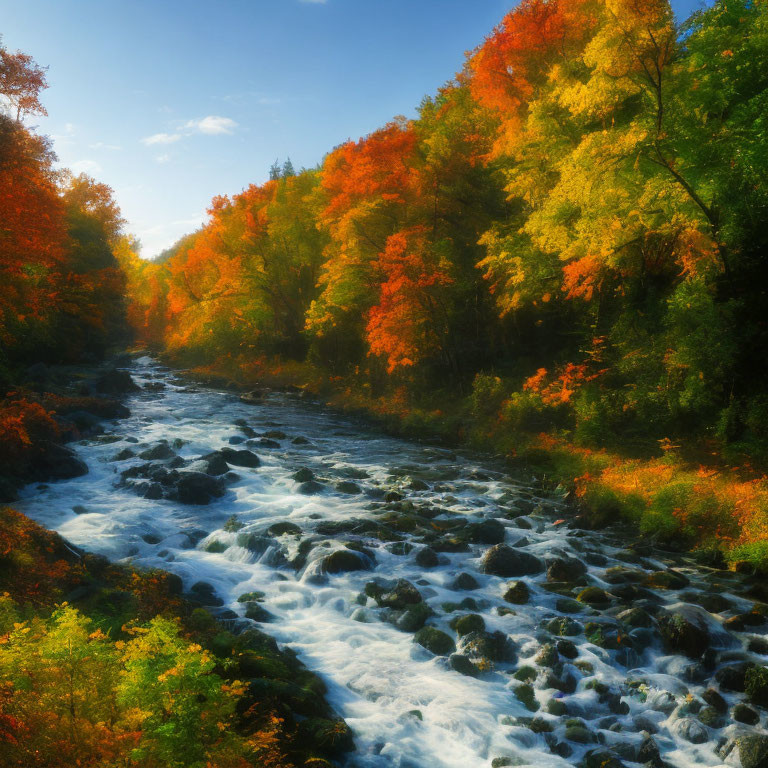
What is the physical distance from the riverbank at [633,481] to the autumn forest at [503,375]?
0.24 feet

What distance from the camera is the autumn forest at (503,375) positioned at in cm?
528

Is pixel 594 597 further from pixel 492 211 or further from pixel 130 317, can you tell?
pixel 130 317

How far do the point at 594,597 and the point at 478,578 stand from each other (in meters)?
2.27

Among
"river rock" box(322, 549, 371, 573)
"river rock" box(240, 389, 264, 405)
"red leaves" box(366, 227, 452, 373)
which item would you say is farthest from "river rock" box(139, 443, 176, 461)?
"river rock" box(240, 389, 264, 405)

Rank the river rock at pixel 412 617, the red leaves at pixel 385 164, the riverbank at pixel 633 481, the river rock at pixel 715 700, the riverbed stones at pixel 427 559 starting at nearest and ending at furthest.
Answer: the river rock at pixel 715 700 → the river rock at pixel 412 617 → the riverbank at pixel 633 481 → the riverbed stones at pixel 427 559 → the red leaves at pixel 385 164

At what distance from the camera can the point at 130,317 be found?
246 ft

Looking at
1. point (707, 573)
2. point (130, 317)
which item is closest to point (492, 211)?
point (707, 573)

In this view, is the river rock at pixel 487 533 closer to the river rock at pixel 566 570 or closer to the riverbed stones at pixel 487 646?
the river rock at pixel 566 570

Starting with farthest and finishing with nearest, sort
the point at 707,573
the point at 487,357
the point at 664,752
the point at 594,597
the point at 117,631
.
A: 1. the point at 487,357
2. the point at 707,573
3. the point at 594,597
4. the point at 117,631
5. the point at 664,752

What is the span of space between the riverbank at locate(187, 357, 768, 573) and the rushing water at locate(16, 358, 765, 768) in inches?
39.3

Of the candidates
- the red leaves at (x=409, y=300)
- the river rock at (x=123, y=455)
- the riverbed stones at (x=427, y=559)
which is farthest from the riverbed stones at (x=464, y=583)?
the red leaves at (x=409, y=300)

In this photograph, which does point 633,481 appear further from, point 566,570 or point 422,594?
point 422,594

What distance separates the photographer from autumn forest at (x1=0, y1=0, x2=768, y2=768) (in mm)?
5277

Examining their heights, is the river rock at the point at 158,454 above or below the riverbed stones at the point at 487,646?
above
